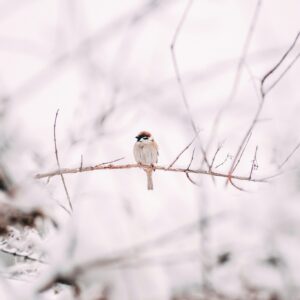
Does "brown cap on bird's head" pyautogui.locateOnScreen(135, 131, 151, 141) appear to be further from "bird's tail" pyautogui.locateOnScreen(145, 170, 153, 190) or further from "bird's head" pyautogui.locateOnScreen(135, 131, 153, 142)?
"bird's tail" pyautogui.locateOnScreen(145, 170, 153, 190)

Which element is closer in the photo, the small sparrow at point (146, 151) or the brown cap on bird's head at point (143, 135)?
the small sparrow at point (146, 151)

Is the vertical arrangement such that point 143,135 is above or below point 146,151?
above

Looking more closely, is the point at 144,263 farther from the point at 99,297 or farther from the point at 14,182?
the point at 14,182

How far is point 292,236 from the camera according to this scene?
395 cm

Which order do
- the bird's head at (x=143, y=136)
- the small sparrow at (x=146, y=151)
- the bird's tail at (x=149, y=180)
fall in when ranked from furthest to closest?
the bird's head at (x=143, y=136) < the small sparrow at (x=146, y=151) < the bird's tail at (x=149, y=180)

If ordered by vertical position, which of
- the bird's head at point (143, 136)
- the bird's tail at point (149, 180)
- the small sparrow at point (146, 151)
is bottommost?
the bird's tail at point (149, 180)

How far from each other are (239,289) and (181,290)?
2.33 feet

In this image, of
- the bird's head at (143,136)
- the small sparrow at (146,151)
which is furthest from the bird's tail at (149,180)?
the bird's head at (143,136)

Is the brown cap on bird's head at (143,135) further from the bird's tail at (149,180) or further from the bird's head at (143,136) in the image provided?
the bird's tail at (149,180)

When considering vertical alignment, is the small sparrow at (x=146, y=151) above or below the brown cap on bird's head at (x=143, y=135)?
below

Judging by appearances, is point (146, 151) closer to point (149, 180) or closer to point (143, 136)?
point (143, 136)

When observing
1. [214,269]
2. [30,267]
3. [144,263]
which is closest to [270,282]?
[214,269]

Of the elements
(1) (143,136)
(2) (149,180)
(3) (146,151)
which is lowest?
(2) (149,180)

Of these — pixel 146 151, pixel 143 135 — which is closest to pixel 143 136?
pixel 143 135
